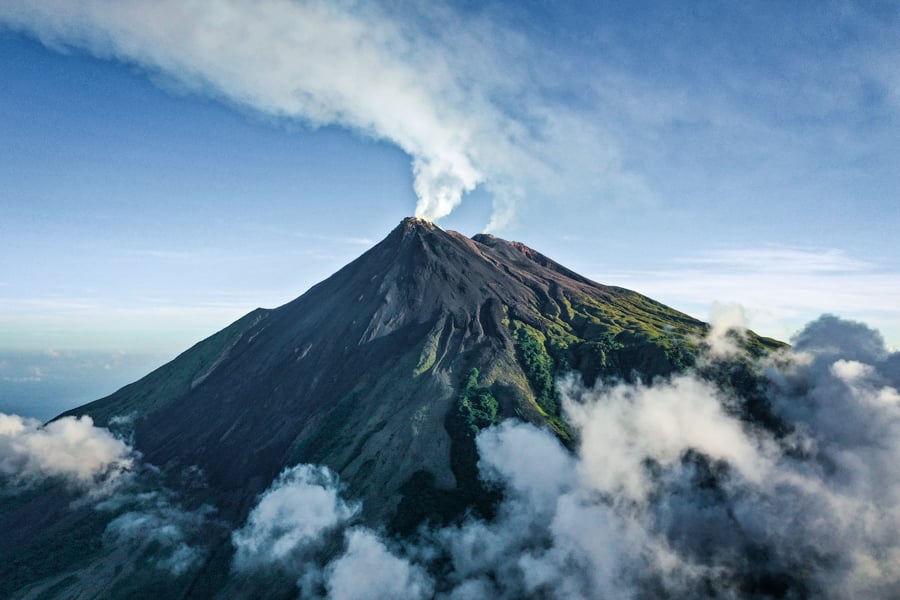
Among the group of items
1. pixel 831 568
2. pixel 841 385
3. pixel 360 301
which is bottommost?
pixel 831 568

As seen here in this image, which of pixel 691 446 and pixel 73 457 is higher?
pixel 691 446

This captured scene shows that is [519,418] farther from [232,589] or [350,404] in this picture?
[232,589]

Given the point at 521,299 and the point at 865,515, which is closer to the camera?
the point at 865,515

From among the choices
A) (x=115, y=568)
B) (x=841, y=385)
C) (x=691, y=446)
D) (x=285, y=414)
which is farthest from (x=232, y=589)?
(x=841, y=385)

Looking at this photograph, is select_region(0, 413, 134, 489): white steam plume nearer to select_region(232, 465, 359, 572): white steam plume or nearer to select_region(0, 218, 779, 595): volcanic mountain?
select_region(0, 218, 779, 595): volcanic mountain

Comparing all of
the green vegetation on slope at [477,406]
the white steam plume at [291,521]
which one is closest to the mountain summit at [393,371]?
the green vegetation on slope at [477,406]

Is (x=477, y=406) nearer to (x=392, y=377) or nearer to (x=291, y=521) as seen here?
(x=392, y=377)
